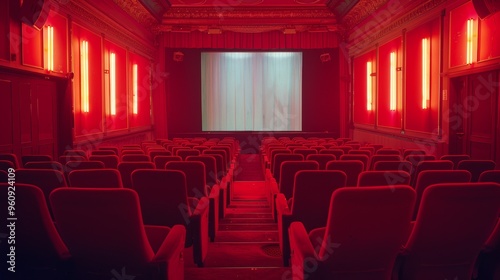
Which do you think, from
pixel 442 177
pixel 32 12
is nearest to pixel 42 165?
pixel 442 177

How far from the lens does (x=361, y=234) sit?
216cm

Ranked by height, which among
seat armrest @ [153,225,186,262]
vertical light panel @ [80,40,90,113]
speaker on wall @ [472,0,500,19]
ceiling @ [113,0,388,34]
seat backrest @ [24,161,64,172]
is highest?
ceiling @ [113,0,388,34]

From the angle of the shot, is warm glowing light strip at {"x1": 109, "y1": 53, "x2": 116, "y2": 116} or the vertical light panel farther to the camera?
warm glowing light strip at {"x1": 109, "y1": 53, "x2": 116, "y2": 116}

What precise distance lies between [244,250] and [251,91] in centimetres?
1417

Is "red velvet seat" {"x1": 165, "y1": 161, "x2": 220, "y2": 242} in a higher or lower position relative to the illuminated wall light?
lower

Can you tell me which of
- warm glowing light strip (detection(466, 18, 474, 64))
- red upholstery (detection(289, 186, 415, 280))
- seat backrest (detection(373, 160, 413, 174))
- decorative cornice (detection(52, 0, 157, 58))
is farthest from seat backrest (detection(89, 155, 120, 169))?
warm glowing light strip (detection(466, 18, 474, 64))

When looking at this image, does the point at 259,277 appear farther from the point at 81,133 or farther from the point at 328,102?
the point at 328,102

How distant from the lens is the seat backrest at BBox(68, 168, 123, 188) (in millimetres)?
3066

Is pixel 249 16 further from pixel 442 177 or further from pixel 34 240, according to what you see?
pixel 34 240

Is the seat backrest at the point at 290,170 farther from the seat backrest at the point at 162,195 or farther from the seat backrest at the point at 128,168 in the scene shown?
the seat backrest at the point at 128,168

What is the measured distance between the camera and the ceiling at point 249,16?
45.9 ft

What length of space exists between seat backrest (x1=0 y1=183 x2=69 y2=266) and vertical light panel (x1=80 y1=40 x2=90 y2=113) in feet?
24.3

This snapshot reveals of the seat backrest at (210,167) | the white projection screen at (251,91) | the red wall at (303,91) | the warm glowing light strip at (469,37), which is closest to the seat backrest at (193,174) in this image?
the seat backrest at (210,167)

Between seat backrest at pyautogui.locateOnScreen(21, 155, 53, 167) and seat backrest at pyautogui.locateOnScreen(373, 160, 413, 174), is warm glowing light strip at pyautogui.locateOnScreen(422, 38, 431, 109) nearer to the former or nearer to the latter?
seat backrest at pyautogui.locateOnScreen(373, 160, 413, 174)
